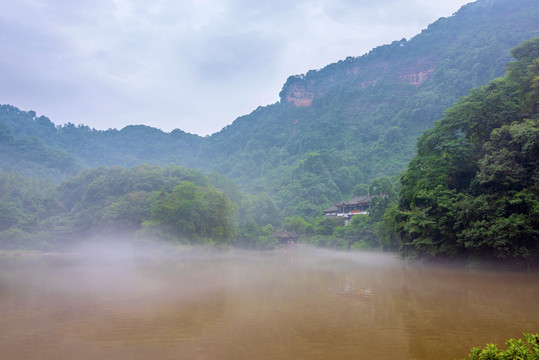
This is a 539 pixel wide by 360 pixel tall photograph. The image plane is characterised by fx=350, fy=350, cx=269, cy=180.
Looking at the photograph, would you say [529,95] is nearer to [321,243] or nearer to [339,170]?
[321,243]

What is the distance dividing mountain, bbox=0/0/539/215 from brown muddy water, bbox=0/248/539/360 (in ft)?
157

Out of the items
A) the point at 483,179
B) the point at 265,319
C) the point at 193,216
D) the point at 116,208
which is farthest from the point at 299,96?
the point at 265,319

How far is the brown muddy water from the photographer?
587 cm

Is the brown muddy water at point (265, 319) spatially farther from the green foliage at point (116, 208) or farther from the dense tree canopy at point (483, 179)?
the green foliage at point (116, 208)

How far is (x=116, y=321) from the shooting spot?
7.74m

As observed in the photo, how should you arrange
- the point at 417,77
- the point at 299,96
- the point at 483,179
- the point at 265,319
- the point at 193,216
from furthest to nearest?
the point at 299,96 < the point at 417,77 < the point at 193,216 < the point at 483,179 < the point at 265,319

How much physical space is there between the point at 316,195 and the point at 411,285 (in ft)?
174

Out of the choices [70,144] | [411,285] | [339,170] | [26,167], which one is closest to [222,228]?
[411,285]

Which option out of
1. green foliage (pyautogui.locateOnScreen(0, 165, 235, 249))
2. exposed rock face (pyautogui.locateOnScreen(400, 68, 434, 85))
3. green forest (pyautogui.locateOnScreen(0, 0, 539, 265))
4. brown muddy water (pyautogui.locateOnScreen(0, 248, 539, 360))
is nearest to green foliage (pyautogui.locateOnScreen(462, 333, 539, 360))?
brown muddy water (pyautogui.locateOnScreen(0, 248, 539, 360))

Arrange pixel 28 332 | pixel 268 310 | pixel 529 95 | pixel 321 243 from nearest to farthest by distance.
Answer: pixel 28 332 → pixel 268 310 → pixel 529 95 → pixel 321 243

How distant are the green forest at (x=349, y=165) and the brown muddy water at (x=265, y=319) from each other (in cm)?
492

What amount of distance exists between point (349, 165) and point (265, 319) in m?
68.1

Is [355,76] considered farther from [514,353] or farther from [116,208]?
[514,353]

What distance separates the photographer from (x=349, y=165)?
73500mm
